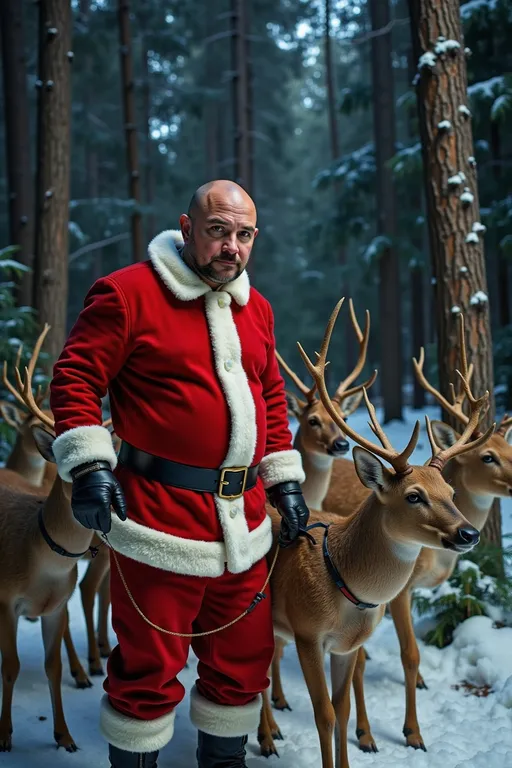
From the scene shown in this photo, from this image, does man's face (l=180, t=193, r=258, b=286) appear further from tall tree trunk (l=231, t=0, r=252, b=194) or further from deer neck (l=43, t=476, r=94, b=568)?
tall tree trunk (l=231, t=0, r=252, b=194)

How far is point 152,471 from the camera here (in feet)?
10.2

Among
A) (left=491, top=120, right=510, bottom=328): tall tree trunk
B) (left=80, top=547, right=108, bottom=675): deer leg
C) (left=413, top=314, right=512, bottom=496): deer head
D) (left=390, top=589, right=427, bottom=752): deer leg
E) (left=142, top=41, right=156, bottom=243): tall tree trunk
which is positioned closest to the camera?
(left=390, top=589, right=427, bottom=752): deer leg

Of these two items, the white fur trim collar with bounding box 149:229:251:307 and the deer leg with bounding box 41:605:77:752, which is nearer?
the white fur trim collar with bounding box 149:229:251:307

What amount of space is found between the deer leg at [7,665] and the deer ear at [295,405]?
258cm

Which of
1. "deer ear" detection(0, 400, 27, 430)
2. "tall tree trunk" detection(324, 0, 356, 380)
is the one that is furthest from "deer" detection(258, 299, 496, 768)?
"tall tree trunk" detection(324, 0, 356, 380)

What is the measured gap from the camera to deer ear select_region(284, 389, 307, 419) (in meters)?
5.91

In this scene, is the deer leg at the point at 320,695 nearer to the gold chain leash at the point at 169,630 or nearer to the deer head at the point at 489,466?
the gold chain leash at the point at 169,630

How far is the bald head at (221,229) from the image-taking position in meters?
3.09

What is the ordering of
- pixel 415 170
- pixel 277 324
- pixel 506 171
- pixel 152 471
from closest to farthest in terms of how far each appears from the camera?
1. pixel 152 471
2. pixel 415 170
3. pixel 506 171
4. pixel 277 324

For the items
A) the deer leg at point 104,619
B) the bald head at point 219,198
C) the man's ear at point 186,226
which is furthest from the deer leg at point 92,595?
the bald head at point 219,198

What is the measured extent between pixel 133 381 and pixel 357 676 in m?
2.11

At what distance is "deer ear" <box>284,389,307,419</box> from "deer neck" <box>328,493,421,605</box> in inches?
94.3

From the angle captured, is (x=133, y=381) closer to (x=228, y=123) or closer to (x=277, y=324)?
(x=277, y=324)

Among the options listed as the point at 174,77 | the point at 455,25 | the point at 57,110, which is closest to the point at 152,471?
the point at 455,25
